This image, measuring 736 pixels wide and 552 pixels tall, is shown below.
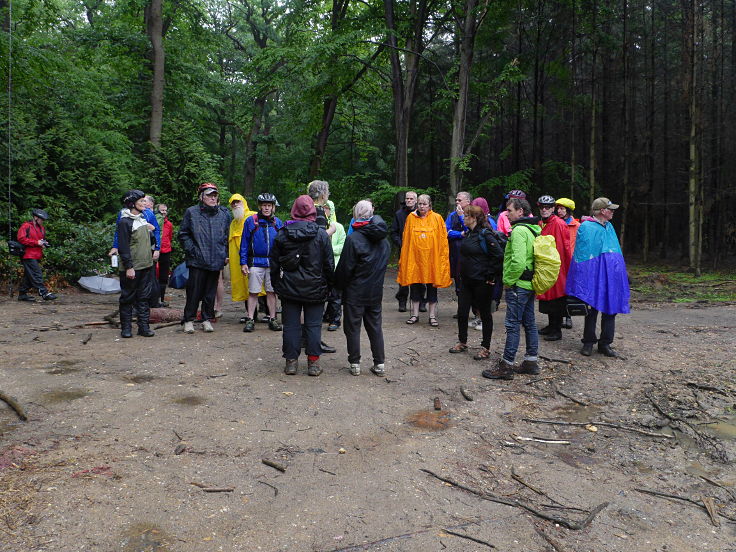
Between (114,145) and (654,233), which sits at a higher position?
(114,145)

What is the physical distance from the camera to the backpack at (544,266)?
19.7ft

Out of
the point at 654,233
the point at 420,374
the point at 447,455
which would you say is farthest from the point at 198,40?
the point at 654,233

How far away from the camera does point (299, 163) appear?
2648 centimetres

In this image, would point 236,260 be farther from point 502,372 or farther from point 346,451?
point 346,451

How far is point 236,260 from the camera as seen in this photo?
345 inches

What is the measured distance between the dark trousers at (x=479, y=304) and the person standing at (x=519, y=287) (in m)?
0.60

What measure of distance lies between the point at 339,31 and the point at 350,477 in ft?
55.5

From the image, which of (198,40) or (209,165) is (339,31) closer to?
(209,165)

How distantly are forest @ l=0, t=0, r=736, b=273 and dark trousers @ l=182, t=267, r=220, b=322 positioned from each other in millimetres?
5141

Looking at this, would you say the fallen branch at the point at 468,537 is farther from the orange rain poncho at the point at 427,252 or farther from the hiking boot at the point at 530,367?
the orange rain poncho at the point at 427,252

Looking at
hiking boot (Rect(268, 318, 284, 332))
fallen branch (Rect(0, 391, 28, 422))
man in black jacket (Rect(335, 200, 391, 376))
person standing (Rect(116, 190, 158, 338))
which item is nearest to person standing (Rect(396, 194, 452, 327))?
hiking boot (Rect(268, 318, 284, 332))

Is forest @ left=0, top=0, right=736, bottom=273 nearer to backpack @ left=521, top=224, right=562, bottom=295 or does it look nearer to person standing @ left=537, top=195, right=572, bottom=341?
person standing @ left=537, top=195, right=572, bottom=341

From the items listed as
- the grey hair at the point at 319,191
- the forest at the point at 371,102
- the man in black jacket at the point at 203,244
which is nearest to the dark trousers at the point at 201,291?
the man in black jacket at the point at 203,244

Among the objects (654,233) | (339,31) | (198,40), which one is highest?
(198,40)
